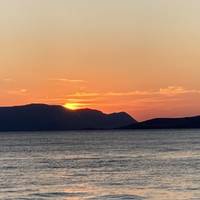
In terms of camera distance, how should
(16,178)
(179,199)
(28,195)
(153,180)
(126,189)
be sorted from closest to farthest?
(179,199)
(28,195)
(126,189)
(153,180)
(16,178)

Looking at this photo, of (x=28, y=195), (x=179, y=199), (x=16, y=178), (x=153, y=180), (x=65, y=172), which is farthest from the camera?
(x=65, y=172)

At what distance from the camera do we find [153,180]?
199 feet

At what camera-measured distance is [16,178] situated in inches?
2594

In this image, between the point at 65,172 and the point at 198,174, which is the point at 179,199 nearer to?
the point at 198,174

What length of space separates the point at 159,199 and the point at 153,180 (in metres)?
14.9

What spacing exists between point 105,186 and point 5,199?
11262 millimetres

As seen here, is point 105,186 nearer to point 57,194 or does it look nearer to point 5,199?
point 57,194

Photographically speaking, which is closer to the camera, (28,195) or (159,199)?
(159,199)

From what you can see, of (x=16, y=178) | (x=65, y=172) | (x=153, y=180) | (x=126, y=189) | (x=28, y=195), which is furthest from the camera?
(x=65, y=172)

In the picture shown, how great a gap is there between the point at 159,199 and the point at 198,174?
763 inches

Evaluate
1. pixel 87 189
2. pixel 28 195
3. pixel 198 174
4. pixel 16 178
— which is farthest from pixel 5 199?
pixel 198 174

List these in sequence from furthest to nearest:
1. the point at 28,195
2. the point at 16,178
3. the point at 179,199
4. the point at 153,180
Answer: the point at 16,178 < the point at 153,180 < the point at 28,195 < the point at 179,199

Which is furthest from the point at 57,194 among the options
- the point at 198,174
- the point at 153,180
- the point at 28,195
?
the point at 198,174

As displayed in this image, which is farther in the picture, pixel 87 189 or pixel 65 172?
pixel 65 172
